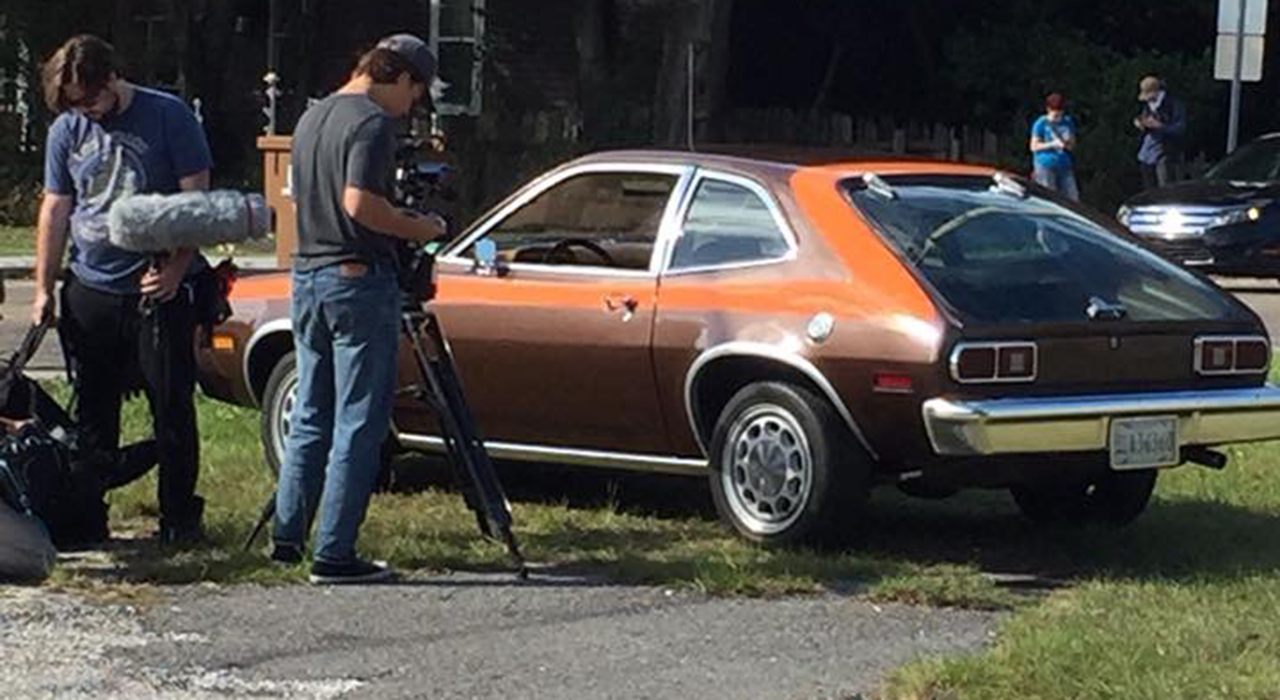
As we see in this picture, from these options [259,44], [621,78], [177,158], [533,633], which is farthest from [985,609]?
[259,44]

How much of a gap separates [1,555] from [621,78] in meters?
23.0

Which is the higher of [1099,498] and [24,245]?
[1099,498]

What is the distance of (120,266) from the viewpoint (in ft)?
27.2

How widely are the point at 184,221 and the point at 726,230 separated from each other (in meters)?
2.00

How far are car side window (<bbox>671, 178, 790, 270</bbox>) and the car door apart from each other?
123 mm

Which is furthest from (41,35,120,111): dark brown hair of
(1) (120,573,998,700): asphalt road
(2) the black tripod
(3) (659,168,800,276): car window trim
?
(3) (659,168,800,276): car window trim

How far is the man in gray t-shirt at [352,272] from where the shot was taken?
25.3ft

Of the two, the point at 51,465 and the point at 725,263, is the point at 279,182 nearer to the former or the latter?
the point at 725,263

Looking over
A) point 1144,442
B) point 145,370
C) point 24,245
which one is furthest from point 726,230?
point 24,245

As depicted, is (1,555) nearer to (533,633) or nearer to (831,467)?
(533,633)

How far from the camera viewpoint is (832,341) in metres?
8.25

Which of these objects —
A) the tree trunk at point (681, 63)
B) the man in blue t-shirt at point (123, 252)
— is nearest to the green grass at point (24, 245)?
the tree trunk at point (681, 63)

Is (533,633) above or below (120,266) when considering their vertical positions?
below

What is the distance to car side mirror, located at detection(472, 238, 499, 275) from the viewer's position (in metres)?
9.31
